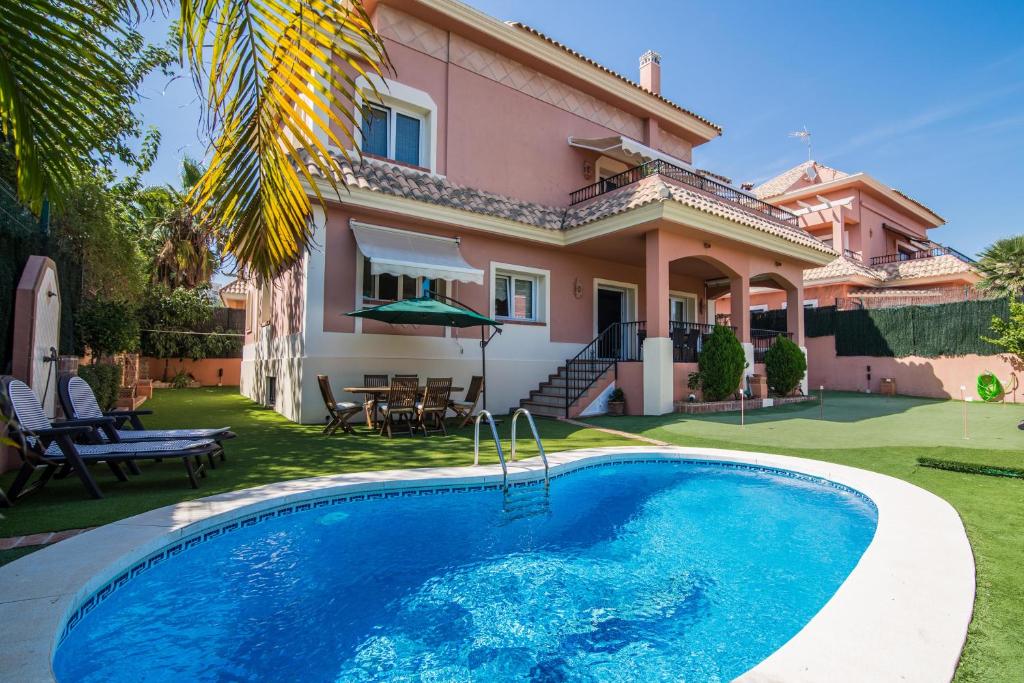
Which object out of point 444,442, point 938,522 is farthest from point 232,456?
point 938,522

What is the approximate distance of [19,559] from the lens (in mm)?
4285

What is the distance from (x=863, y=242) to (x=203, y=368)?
39422 millimetres

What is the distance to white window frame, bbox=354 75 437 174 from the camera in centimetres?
1555

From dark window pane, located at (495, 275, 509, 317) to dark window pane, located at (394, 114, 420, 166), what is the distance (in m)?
4.59

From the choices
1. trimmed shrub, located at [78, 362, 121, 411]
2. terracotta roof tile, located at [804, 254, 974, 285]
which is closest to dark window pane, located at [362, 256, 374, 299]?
trimmed shrub, located at [78, 362, 121, 411]

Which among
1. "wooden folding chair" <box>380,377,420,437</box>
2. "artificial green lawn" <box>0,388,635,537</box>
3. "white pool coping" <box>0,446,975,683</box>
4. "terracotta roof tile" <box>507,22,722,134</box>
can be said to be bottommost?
"artificial green lawn" <box>0,388,635,537</box>

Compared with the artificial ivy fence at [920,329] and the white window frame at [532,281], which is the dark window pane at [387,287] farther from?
the artificial ivy fence at [920,329]

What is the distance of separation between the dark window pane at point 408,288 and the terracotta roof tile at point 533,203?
7.84ft

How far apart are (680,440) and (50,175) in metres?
10.8

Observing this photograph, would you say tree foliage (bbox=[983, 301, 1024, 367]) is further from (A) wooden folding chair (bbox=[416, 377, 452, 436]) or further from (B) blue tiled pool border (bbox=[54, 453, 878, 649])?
(A) wooden folding chair (bbox=[416, 377, 452, 436])

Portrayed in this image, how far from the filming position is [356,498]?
23.0 ft

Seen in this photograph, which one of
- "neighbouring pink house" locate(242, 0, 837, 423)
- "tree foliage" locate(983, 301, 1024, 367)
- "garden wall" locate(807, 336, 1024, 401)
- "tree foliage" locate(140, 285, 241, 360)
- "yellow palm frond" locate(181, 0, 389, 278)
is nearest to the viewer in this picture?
"yellow palm frond" locate(181, 0, 389, 278)

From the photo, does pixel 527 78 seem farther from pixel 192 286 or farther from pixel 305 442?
pixel 192 286

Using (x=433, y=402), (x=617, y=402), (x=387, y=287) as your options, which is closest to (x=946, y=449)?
(x=617, y=402)
